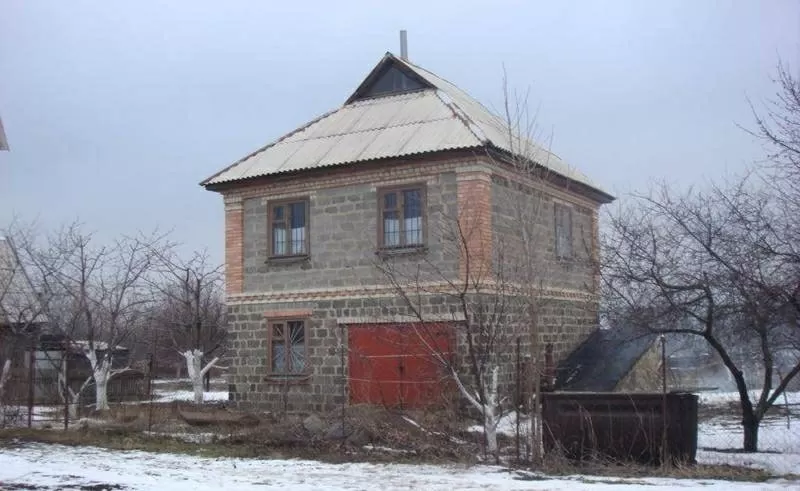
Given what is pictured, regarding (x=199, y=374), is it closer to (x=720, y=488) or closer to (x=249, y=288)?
(x=249, y=288)

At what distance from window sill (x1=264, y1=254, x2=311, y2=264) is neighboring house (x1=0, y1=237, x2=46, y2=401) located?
5681 millimetres

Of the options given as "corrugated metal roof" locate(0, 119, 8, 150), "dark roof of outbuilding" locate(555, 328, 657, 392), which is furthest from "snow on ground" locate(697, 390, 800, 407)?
"corrugated metal roof" locate(0, 119, 8, 150)

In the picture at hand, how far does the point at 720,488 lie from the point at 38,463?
31.8 ft

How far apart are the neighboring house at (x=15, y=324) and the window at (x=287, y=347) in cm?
542

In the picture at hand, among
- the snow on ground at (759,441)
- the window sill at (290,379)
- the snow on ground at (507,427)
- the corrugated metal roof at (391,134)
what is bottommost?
the snow on ground at (759,441)

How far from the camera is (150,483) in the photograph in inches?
445

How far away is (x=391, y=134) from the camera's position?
67.5 ft

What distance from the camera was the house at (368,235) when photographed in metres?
18.9

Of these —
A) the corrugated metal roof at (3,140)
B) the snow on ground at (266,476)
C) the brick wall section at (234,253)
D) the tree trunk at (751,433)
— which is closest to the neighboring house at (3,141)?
the corrugated metal roof at (3,140)

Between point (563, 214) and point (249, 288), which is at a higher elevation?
point (563, 214)

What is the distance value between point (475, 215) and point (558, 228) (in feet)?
13.8

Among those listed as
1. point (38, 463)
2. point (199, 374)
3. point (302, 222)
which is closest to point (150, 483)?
point (38, 463)

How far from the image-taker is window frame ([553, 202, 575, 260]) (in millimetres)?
21594

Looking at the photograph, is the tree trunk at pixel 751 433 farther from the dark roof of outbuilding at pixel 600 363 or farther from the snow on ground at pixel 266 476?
the dark roof of outbuilding at pixel 600 363
